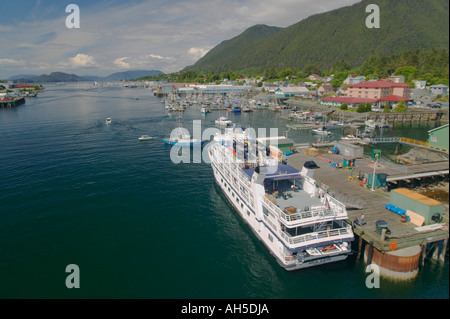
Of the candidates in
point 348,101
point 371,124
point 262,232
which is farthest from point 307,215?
point 348,101

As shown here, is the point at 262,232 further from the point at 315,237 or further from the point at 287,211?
the point at 315,237

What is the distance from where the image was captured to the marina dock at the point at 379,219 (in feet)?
74.5

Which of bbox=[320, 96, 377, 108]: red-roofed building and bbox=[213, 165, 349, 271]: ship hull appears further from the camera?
bbox=[320, 96, 377, 108]: red-roofed building

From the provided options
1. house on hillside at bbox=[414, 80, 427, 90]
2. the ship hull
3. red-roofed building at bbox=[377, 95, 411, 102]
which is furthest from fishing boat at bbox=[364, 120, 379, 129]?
the ship hull

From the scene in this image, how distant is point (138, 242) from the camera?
93.0 feet

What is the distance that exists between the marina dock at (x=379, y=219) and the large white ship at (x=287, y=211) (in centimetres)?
200

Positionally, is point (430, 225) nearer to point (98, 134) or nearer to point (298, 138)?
point (298, 138)

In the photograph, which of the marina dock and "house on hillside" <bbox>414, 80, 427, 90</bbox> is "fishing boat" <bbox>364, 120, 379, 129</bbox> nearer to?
"house on hillside" <bbox>414, 80, 427, 90</bbox>

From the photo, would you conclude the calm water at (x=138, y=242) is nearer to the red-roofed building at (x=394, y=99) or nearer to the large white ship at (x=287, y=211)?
the large white ship at (x=287, y=211)

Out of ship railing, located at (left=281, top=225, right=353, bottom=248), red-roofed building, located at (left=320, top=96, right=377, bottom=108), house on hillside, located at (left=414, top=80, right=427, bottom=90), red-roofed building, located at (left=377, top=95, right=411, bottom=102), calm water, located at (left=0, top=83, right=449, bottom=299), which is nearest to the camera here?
calm water, located at (left=0, top=83, right=449, bottom=299)

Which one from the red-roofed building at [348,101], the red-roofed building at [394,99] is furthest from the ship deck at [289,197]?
the red-roofed building at [394,99]

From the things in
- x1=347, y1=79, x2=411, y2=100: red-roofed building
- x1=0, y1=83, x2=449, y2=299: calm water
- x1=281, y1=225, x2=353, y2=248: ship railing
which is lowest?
x1=0, y1=83, x2=449, y2=299: calm water

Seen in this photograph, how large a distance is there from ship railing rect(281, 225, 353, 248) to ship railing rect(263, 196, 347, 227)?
1.05m

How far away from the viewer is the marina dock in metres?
22.7
